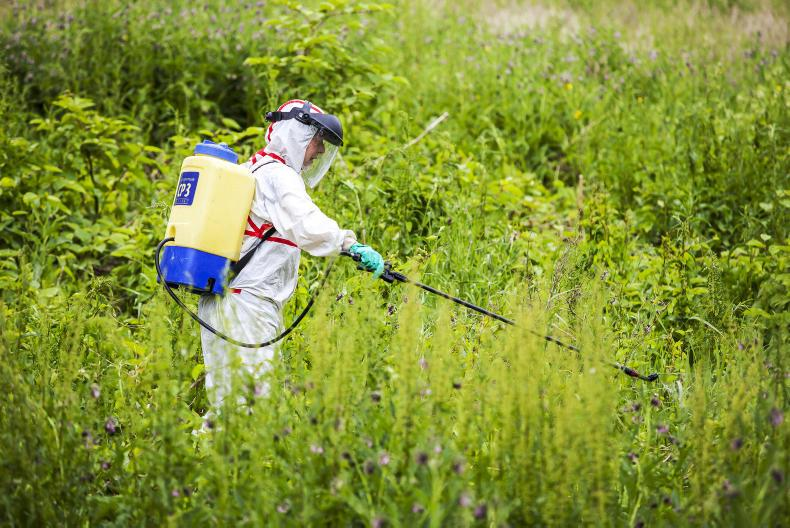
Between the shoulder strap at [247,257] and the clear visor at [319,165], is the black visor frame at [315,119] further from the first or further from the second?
the shoulder strap at [247,257]

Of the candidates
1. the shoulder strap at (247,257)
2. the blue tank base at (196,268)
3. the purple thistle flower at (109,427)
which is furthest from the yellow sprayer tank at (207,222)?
the purple thistle flower at (109,427)

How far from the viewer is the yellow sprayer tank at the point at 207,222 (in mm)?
3045

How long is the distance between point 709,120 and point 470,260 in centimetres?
247

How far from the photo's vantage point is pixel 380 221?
193 inches

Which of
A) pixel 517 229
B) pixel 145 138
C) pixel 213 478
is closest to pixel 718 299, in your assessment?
pixel 517 229

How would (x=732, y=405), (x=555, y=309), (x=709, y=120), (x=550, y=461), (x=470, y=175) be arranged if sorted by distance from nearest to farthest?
(x=550, y=461), (x=732, y=405), (x=555, y=309), (x=470, y=175), (x=709, y=120)

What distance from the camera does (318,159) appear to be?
356 cm

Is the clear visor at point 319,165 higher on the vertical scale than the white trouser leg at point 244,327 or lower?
higher

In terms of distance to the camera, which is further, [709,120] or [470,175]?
[709,120]

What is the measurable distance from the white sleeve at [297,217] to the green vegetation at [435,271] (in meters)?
0.31

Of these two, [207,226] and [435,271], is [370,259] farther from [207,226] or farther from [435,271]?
[435,271]

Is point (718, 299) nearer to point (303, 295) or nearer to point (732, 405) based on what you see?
point (732, 405)

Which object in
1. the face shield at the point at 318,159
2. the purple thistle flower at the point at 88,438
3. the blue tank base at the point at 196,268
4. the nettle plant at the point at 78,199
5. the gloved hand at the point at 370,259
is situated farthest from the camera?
the nettle plant at the point at 78,199

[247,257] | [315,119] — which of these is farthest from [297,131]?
[247,257]
